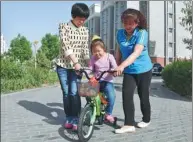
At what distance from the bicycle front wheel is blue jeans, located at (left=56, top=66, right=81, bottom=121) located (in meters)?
0.49

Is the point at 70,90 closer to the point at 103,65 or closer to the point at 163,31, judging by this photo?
the point at 103,65

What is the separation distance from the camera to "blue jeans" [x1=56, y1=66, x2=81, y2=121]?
14.7ft

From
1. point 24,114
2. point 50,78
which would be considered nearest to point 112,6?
point 50,78

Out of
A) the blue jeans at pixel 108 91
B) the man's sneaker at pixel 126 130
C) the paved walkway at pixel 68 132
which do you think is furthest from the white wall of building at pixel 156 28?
the man's sneaker at pixel 126 130

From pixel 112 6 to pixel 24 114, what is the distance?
169 feet

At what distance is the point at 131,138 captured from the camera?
13.0 feet

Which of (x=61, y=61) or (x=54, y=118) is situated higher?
(x=61, y=61)

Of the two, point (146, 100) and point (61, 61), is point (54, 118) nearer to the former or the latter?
point (61, 61)

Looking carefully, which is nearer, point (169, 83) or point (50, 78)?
point (169, 83)

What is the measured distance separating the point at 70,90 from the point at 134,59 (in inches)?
41.9

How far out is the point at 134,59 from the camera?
4.10 metres

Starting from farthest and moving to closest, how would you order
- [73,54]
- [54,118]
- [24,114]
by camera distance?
1. [24,114]
2. [54,118]
3. [73,54]

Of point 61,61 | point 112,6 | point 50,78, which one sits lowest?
point 50,78

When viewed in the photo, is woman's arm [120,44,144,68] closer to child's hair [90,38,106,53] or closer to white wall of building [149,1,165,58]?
child's hair [90,38,106,53]
